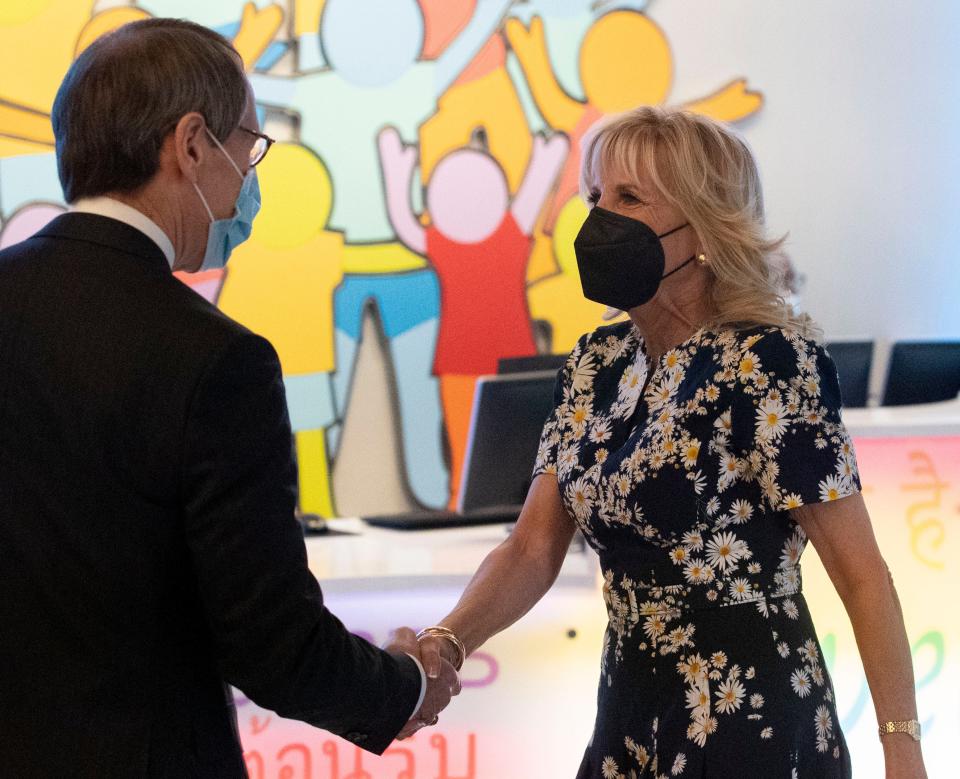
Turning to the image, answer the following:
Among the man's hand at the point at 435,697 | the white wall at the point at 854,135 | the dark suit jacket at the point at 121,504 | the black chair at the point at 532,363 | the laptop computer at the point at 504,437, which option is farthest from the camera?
the white wall at the point at 854,135

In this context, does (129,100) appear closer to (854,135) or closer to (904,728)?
(904,728)

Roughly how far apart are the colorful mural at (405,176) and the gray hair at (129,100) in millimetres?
4046

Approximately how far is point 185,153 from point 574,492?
2.41ft

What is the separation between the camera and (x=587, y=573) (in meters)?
2.56

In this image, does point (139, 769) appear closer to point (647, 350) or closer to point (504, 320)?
point (647, 350)

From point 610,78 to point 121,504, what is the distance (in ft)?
15.9

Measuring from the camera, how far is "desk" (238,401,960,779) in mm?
2482

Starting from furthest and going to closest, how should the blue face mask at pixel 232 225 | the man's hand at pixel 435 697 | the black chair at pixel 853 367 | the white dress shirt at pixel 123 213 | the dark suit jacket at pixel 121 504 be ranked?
the black chair at pixel 853 367 < the man's hand at pixel 435 697 < the blue face mask at pixel 232 225 < the white dress shirt at pixel 123 213 < the dark suit jacket at pixel 121 504

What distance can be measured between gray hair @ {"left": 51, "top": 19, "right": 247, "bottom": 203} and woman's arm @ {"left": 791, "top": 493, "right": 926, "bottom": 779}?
3.03 ft

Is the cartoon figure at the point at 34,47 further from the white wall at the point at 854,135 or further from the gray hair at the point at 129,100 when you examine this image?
the gray hair at the point at 129,100

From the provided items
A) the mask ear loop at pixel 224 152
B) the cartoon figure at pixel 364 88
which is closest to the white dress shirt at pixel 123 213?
the mask ear loop at pixel 224 152

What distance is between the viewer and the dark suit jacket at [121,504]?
1.19 meters

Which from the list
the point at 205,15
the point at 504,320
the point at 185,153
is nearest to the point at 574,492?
the point at 185,153

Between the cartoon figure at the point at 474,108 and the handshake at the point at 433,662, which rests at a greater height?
the cartoon figure at the point at 474,108
